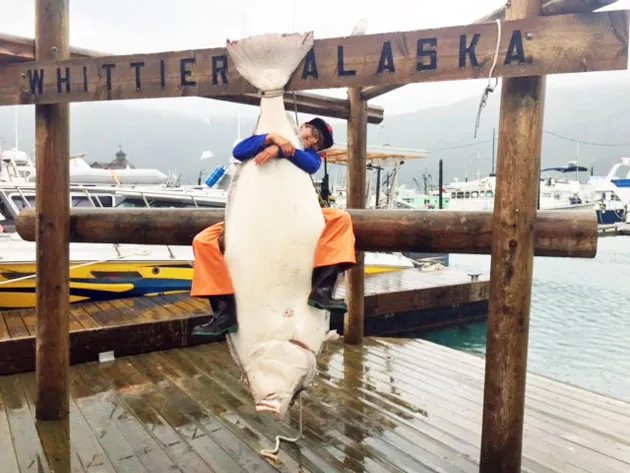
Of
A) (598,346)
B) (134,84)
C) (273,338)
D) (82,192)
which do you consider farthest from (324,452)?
(598,346)

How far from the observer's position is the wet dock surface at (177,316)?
5.22 metres

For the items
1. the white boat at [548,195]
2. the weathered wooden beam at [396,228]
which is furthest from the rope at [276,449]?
the white boat at [548,195]

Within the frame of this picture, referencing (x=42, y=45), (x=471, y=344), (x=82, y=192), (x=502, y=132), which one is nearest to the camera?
(x=502, y=132)

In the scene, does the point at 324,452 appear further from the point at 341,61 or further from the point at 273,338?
the point at 341,61

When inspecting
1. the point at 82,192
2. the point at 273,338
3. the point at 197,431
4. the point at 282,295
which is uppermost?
the point at 82,192

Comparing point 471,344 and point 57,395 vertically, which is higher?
point 57,395

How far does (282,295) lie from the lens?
2332 millimetres

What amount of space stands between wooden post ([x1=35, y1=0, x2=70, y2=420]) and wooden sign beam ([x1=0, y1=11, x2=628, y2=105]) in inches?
8.3

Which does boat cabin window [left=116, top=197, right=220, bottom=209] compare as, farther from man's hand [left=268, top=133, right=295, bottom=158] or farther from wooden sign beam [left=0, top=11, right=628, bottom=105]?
man's hand [left=268, top=133, right=295, bottom=158]

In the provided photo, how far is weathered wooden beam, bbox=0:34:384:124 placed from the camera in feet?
11.4

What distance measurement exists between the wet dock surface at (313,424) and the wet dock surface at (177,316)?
0.34 metres

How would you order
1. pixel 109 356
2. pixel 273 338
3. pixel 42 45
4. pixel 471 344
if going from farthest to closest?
1. pixel 471 344
2. pixel 109 356
3. pixel 42 45
4. pixel 273 338

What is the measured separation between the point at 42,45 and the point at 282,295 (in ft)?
8.57

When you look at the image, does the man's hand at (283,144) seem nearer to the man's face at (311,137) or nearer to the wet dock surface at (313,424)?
the man's face at (311,137)
